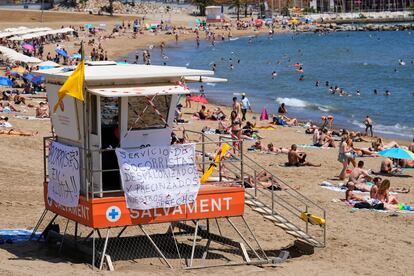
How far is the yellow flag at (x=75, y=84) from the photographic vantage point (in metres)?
13.4

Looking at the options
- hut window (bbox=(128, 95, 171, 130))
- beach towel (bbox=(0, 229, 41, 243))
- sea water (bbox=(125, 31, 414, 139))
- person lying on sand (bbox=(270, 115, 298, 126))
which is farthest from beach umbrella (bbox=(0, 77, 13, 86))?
hut window (bbox=(128, 95, 171, 130))

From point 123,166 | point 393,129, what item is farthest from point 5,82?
point 123,166


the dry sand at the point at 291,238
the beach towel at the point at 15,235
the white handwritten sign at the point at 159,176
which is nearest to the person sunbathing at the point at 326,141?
the dry sand at the point at 291,238

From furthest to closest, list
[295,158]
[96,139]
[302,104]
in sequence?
[302,104], [295,158], [96,139]

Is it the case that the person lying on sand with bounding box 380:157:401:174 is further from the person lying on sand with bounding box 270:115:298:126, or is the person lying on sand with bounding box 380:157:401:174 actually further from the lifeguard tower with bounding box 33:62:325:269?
the person lying on sand with bounding box 270:115:298:126

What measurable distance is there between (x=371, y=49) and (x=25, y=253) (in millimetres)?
96363

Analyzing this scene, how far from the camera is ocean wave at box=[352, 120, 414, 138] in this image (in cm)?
3908

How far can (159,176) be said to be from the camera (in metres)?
14.4

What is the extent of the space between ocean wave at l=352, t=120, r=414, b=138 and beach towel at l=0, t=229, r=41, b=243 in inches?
987

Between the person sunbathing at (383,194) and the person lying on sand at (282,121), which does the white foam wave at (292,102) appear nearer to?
the person lying on sand at (282,121)

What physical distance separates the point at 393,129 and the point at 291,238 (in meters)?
24.8

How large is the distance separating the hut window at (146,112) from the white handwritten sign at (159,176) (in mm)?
395

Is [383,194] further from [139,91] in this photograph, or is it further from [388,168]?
[139,91]

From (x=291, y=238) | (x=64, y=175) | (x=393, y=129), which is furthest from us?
(x=393, y=129)
